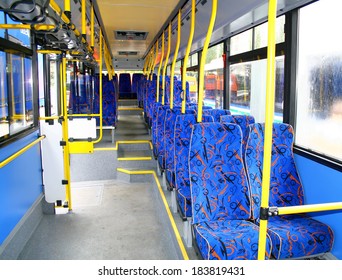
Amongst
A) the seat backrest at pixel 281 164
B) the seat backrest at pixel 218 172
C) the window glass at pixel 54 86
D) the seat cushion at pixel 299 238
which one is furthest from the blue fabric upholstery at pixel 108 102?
the seat cushion at pixel 299 238

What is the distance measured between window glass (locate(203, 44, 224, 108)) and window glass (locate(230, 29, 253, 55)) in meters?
0.48

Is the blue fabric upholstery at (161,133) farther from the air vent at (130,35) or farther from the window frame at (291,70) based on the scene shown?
the air vent at (130,35)

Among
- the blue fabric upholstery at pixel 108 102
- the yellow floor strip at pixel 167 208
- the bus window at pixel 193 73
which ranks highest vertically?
the bus window at pixel 193 73

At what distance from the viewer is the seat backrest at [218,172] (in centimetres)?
288

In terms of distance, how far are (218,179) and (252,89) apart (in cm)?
249

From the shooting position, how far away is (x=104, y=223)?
184 inches

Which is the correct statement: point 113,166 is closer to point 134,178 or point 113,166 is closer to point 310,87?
point 134,178

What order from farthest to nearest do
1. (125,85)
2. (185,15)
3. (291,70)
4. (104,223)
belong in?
(125,85)
(185,15)
(104,223)
(291,70)

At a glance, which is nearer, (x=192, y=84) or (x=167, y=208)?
Answer: (x=167, y=208)

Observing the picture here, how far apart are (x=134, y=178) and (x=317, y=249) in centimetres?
431

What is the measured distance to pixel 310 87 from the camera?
365 centimetres

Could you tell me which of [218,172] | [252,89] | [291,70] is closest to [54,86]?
[252,89]

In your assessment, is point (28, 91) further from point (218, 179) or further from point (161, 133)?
point (218, 179)

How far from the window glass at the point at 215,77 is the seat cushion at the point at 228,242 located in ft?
12.4
